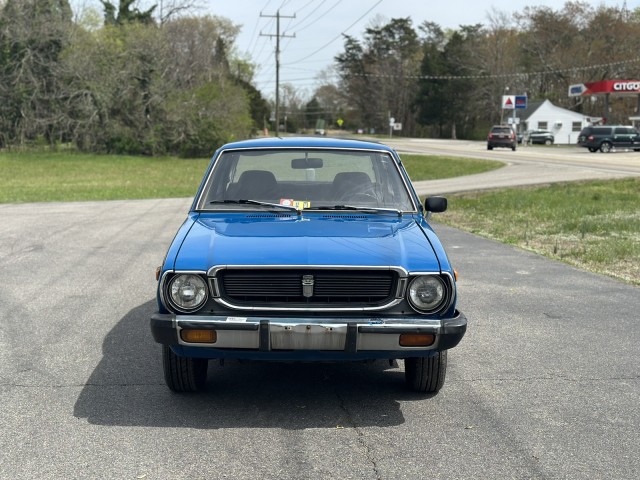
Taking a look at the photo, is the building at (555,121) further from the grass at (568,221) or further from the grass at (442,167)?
the grass at (568,221)

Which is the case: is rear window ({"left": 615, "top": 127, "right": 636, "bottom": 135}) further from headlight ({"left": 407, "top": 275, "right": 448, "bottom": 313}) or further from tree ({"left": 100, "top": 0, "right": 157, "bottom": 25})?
headlight ({"left": 407, "top": 275, "right": 448, "bottom": 313})

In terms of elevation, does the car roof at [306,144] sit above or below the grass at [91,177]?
above

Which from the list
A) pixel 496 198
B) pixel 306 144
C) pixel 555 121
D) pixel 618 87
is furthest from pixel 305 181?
pixel 555 121

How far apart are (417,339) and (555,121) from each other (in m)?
81.8

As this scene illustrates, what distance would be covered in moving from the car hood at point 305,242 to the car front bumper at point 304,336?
1.06 feet

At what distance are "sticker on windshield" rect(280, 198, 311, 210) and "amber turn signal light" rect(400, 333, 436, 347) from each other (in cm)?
159

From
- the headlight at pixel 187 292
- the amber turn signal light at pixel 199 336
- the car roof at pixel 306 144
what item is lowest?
the amber turn signal light at pixel 199 336

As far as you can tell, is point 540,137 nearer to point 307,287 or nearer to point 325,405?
point 325,405

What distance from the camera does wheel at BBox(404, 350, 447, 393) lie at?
15.7ft

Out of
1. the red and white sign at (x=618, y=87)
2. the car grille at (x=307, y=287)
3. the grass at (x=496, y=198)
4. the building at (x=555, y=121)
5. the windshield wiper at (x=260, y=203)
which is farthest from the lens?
the building at (x=555, y=121)

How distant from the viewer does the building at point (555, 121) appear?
81.1 m

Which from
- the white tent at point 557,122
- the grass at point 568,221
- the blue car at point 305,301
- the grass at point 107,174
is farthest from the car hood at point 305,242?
the white tent at point 557,122

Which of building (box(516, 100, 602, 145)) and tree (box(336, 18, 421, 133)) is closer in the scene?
building (box(516, 100, 602, 145))

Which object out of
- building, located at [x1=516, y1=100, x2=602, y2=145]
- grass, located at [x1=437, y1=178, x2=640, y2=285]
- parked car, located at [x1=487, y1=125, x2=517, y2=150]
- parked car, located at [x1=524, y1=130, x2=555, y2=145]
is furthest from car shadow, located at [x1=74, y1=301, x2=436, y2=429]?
building, located at [x1=516, y1=100, x2=602, y2=145]
